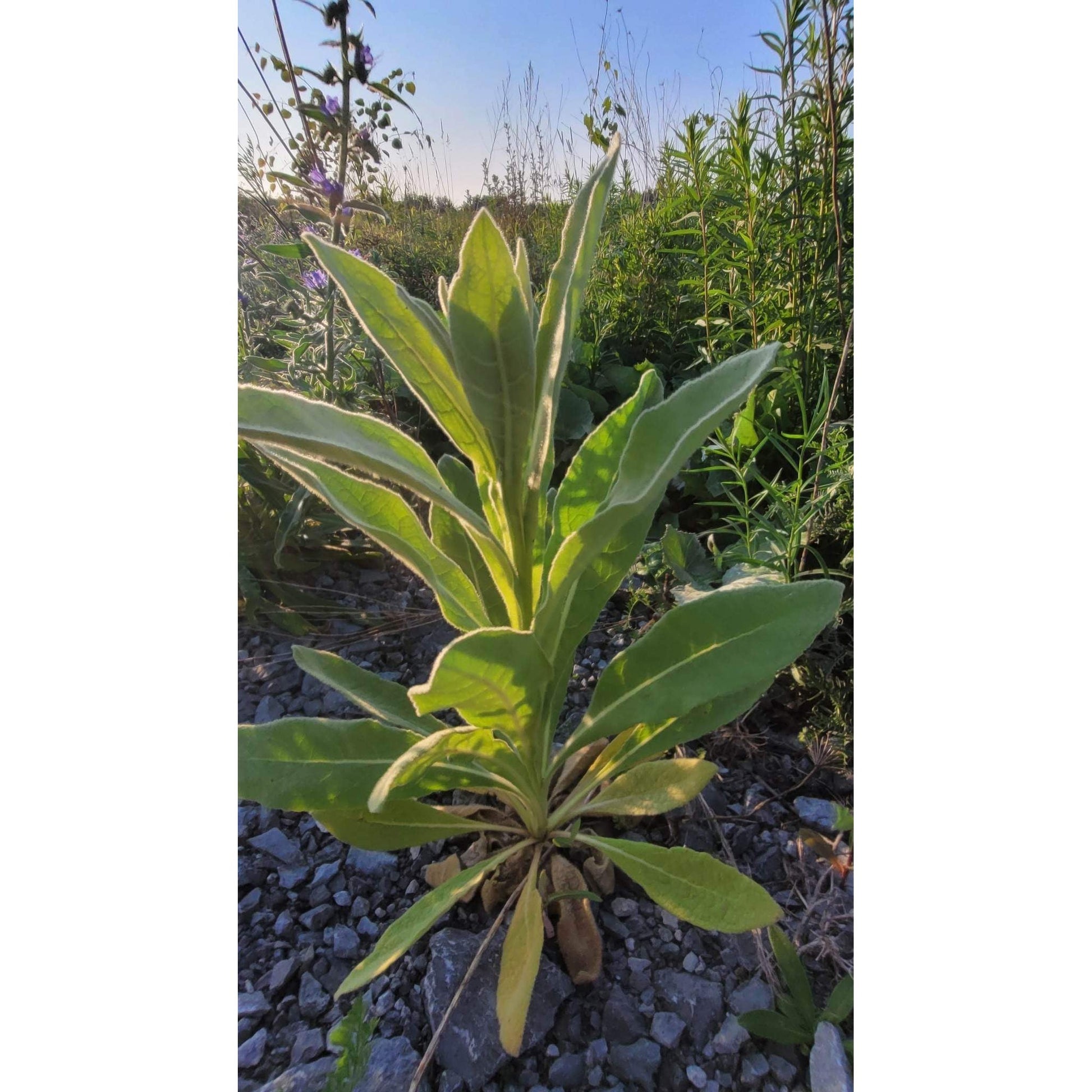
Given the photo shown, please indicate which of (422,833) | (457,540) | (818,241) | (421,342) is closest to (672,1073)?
(422,833)

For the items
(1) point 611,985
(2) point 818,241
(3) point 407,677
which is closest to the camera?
(1) point 611,985

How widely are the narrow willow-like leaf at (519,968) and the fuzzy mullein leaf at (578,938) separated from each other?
55 mm

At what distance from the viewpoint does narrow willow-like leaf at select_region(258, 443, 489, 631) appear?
31.3 inches

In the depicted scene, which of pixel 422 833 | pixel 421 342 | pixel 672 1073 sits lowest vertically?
pixel 672 1073

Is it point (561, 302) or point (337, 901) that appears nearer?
point (561, 302)

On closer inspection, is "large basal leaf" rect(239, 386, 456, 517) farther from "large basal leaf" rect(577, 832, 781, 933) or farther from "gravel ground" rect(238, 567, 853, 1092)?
"gravel ground" rect(238, 567, 853, 1092)

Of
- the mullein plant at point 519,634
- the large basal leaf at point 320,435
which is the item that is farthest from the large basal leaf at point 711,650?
the large basal leaf at point 320,435

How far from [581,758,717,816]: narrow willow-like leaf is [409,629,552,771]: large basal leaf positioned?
139mm

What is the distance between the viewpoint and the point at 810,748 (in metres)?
1.14

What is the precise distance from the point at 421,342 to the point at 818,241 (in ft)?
3.69

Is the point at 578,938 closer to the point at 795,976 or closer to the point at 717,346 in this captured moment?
the point at 795,976

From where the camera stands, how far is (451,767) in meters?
0.92

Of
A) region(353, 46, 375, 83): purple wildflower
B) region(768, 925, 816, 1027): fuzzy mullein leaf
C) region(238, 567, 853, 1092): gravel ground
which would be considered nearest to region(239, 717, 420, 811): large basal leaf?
region(238, 567, 853, 1092): gravel ground

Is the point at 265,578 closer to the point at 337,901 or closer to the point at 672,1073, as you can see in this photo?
the point at 337,901
